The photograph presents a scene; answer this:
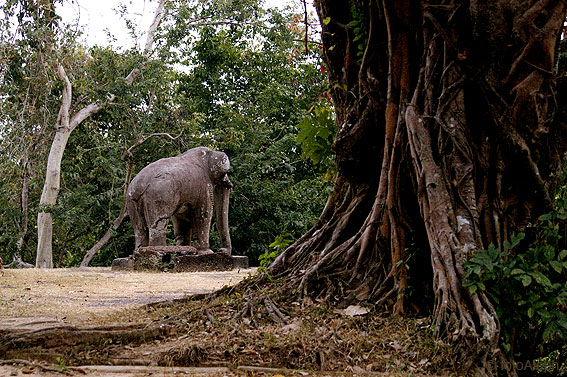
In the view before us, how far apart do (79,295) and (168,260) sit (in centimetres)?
421

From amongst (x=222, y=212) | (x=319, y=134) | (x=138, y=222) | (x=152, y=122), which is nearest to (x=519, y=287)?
(x=319, y=134)

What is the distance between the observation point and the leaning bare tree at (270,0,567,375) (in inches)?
131

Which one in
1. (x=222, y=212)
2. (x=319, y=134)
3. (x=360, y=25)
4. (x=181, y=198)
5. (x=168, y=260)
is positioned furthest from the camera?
(x=222, y=212)

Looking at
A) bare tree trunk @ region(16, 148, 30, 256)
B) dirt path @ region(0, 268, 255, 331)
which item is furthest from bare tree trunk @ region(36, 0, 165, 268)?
dirt path @ region(0, 268, 255, 331)

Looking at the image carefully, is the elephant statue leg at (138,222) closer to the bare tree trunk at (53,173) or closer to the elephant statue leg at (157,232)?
the elephant statue leg at (157,232)

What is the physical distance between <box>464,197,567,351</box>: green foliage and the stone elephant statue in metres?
8.11

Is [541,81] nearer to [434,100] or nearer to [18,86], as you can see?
[434,100]

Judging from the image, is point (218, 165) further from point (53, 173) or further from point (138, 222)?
point (53, 173)

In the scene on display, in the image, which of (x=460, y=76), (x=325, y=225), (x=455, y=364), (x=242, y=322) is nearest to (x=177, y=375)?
(x=242, y=322)

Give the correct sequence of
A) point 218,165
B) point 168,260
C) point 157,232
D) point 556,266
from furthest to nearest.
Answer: point 218,165 < point 157,232 < point 168,260 < point 556,266

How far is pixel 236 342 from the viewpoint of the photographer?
3.18m

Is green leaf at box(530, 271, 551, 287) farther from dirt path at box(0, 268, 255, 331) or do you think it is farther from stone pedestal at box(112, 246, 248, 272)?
stone pedestal at box(112, 246, 248, 272)

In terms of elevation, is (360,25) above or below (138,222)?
above

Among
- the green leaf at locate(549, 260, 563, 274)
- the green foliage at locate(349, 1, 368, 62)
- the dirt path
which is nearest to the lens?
the green leaf at locate(549, 260, 563, 274)
